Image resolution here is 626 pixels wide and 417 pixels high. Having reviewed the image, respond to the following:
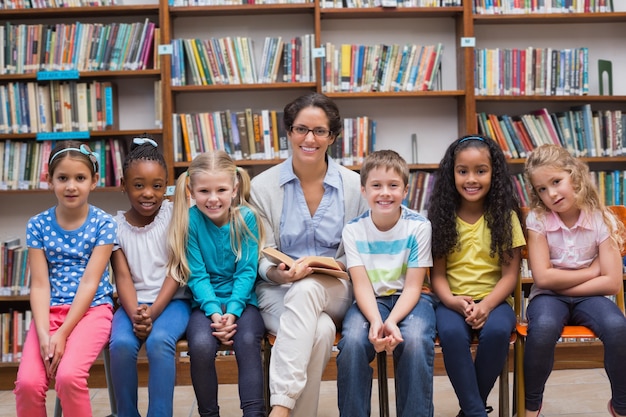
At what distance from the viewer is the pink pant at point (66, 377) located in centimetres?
186

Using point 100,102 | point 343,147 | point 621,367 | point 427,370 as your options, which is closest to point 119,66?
point 100,102

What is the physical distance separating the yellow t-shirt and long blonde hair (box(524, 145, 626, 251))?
203 millimetres

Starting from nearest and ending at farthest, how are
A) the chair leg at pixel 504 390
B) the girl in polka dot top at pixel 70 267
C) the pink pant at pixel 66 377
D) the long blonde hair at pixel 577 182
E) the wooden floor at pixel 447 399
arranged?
1. the pink pant at pixel 66 377
2. the girl in polka dot top at pixel 70 267
3. the chair leg at pixel 504 390
4. the long blonde hair at pixel 577 182
5. the wooden floor at pixel 447 399

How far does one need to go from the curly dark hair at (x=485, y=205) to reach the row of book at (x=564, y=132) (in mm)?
1257

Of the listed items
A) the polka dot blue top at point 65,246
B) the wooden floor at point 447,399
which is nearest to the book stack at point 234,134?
the wooden floor at point 447,399

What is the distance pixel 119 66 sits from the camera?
11.1 feet

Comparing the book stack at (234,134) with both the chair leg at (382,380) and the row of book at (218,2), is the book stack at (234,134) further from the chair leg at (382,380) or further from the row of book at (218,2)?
the chair leg at (382,380)

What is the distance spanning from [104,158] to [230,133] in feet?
2.20

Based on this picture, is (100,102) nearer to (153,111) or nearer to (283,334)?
(153,111)

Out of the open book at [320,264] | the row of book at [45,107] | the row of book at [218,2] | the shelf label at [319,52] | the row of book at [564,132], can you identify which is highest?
the row of book at [218,2]

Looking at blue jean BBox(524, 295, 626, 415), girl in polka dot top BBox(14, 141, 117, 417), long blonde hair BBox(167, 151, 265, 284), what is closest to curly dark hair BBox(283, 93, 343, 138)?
long blonde hair BBox(167, 151, 265, 284)

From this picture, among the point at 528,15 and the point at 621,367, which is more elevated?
the point at 528,15

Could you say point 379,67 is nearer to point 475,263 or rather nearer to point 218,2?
point 218,2

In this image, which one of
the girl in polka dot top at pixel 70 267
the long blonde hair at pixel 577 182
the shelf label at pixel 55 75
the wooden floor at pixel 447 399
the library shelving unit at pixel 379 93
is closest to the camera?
the girl in polka dot top at pixel 70 267
